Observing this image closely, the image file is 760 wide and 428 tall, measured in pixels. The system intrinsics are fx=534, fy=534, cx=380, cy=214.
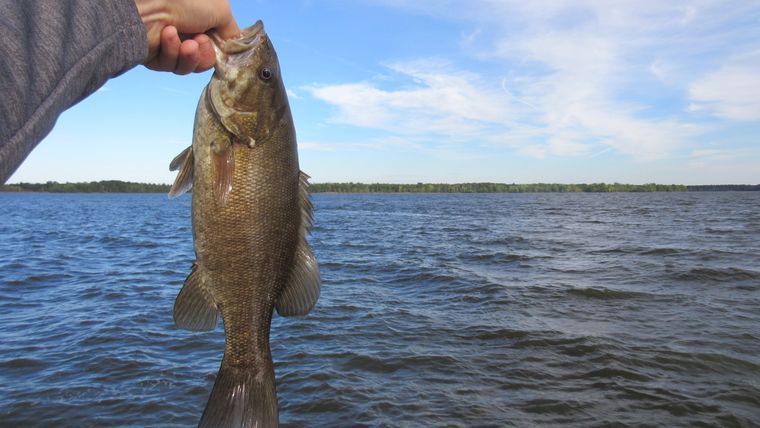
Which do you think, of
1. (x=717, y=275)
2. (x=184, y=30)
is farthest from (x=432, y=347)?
(x=717, y=275)

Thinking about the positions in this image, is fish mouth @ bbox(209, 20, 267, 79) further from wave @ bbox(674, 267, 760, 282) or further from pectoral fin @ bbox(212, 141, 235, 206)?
wave @ bbox(674, 267, 760, 282)

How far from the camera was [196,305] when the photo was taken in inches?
117

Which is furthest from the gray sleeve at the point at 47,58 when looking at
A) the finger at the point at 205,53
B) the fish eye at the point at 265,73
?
the fish eye at the point at 265,73

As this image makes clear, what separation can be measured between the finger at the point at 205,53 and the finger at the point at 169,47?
5.8 inches

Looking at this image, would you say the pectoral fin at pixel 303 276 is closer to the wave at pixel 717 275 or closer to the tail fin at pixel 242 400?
the tail fin at pixel 242 400

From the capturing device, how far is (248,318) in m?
3.04

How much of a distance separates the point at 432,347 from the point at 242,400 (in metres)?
8.24

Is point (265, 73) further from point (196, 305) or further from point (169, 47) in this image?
point (196, 305)

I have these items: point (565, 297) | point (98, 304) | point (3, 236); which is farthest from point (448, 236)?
point (3, 236)

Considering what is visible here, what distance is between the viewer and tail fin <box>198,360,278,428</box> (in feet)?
9.27

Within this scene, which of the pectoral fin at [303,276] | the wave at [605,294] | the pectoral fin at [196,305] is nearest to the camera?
the pectoral fin at [196,305]

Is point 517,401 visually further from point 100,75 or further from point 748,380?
point 100,75

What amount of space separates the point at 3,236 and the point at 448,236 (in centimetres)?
3003

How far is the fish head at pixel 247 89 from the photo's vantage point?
9.16ft
